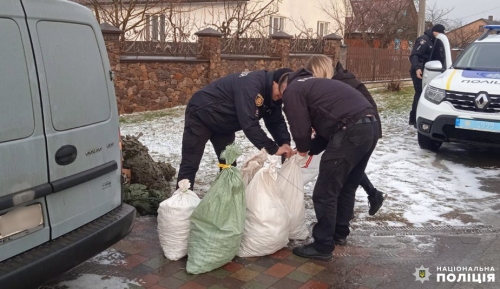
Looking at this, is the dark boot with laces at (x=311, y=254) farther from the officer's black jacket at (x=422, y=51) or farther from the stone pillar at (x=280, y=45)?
the stone pillar at (x=280, y=45)

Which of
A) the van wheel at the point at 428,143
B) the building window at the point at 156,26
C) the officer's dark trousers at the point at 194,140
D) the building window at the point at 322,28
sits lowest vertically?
the van wheel at the point at 428,143

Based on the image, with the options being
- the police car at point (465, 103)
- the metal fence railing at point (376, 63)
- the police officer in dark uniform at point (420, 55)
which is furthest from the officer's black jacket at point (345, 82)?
the metal fence railing at point (376, 63)

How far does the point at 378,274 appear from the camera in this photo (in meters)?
3.85

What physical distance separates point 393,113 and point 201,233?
31.3ft

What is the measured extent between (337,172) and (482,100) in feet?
13.5

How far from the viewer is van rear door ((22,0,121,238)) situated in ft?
9.57

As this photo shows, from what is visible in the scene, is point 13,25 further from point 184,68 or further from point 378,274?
point 184,68

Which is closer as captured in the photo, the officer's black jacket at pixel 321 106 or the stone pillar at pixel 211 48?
A: the officer's black jacket at pixel 321 106

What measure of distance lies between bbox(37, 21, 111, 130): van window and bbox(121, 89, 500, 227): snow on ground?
94.6 inches

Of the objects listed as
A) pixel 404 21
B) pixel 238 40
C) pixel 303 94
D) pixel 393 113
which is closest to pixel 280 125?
pixel 303 94

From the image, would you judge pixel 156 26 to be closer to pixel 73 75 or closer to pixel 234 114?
pixel 234 114

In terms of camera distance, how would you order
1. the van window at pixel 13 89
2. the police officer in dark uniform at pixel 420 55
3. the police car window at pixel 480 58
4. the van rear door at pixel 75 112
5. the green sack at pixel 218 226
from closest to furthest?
the van window at pixel 13 89, the van rear door at pixel 75 112, the green sack at pixel 218 226, the police car window at pixel 480 58, the police officer in dark uniform at pixel 420 55

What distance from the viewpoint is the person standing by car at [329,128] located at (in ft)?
12.4

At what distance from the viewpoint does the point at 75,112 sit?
312 cm
